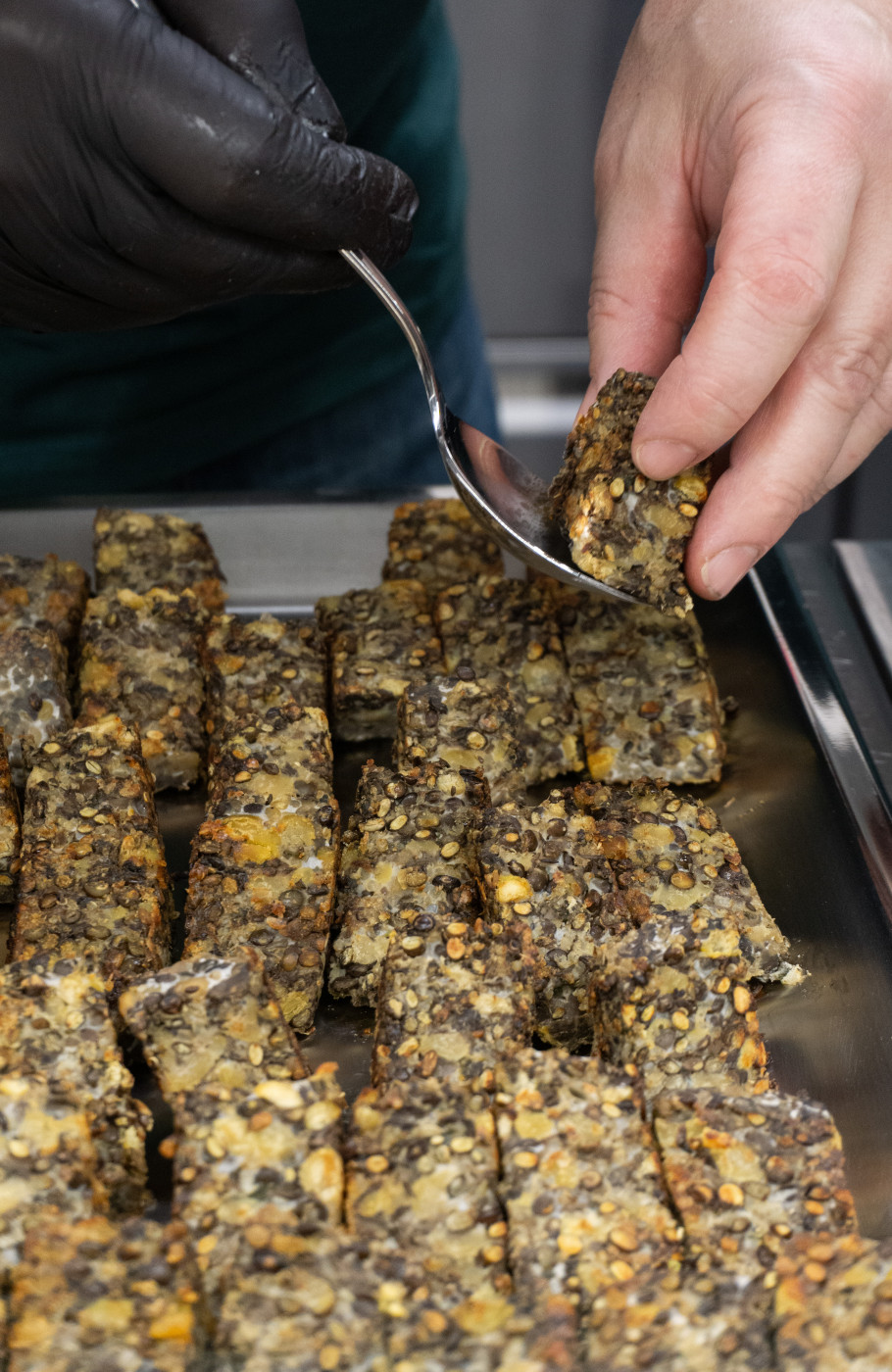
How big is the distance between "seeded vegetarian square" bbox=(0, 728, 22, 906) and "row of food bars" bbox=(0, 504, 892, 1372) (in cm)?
7

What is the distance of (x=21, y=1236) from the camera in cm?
171

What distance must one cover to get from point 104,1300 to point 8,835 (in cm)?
108

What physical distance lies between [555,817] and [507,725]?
0.32 m

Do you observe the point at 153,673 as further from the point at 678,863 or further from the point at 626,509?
the point at 678,863

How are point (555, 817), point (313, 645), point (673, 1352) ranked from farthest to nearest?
point (313, 645) → point (555, 817) → point (673, 1352)

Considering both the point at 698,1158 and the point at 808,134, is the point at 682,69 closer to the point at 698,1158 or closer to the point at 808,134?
the point at 808,134

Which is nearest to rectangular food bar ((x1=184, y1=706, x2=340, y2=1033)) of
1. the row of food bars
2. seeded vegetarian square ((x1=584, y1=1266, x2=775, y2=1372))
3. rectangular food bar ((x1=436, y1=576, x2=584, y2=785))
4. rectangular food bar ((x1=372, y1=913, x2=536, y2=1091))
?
the row of food bars

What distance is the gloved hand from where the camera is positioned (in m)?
2.23

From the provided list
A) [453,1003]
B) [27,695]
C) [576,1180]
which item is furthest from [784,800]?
[27,695]

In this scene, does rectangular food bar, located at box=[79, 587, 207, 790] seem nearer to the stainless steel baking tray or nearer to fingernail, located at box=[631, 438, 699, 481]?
the stainless steel baking tray

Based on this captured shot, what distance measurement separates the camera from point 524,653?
2.87 m

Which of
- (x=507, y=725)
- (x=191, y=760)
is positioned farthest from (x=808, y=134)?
(x=191, y=760)

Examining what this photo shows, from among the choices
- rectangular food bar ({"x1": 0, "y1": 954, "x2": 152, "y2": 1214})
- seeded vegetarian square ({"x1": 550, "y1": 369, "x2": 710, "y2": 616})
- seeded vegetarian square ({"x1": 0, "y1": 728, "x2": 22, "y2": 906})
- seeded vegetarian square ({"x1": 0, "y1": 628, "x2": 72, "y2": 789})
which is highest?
seeded vegetarian square ({"x1": 550, "y1": 369, "x2": 710, "y2": 616})

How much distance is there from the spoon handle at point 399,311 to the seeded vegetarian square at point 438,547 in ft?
1.57
